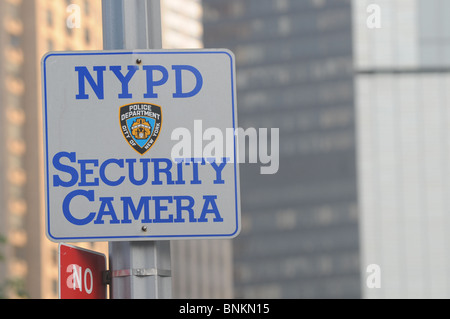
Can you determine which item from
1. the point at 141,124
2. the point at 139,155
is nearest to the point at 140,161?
the point at 139,155

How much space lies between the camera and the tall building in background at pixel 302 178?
464ft

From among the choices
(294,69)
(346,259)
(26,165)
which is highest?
(294,69)

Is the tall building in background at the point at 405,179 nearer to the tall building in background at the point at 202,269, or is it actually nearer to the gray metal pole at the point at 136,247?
the tall building in background at the point at 202,269

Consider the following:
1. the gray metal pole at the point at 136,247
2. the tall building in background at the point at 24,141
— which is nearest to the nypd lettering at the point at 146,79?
the gray metal pole at the point at 136,247

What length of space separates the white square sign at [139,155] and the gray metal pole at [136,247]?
7 cm

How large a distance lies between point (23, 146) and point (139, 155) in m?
101

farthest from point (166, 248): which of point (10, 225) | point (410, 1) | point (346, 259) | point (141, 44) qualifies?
point (346, 259)

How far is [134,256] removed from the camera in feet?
15.5

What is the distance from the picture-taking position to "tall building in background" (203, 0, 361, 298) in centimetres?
14150

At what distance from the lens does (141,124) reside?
481 centimetres

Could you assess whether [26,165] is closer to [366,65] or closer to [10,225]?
[10,225]

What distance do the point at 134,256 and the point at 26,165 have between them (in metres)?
101
